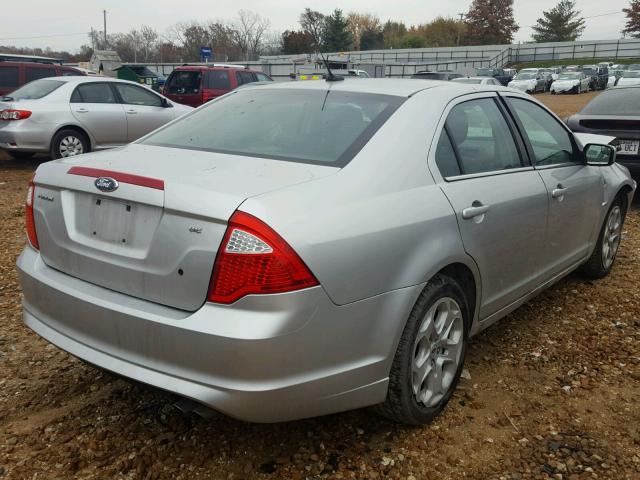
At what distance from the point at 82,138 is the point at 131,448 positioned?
328 inches

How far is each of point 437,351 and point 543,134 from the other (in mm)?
1889

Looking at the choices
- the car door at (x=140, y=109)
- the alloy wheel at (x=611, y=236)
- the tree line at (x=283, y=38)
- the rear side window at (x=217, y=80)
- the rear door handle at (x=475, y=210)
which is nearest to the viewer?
the rear door handle at (x=475, y=210)

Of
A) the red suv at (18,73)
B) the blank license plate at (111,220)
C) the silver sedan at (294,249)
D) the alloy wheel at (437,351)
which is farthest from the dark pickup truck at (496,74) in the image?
the blank license plate at (111,220)

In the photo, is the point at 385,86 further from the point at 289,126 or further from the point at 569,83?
the point at 569,83

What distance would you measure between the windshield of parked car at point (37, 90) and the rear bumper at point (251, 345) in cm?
836

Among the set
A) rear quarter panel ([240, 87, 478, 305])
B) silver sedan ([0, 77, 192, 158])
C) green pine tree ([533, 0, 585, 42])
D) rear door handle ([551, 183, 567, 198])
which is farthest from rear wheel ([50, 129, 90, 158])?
green pine tree ([533, 0, 585, 42])

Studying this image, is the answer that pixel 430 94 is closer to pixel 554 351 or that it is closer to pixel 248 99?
pixel 248 99

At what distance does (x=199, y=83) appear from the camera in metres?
14.5

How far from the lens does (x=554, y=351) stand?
12.1ft

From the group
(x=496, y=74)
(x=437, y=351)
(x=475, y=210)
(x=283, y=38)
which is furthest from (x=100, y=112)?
(x=283, y=38)

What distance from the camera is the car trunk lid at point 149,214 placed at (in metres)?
2.15

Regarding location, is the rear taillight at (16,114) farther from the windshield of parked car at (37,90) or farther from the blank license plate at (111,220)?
the blank license plate at (111,220)

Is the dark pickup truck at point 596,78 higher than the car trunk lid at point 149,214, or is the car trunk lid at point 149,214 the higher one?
the dark pickup truck at point 596,78

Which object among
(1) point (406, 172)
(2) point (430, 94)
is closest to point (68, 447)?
(1) point (406, 172)
